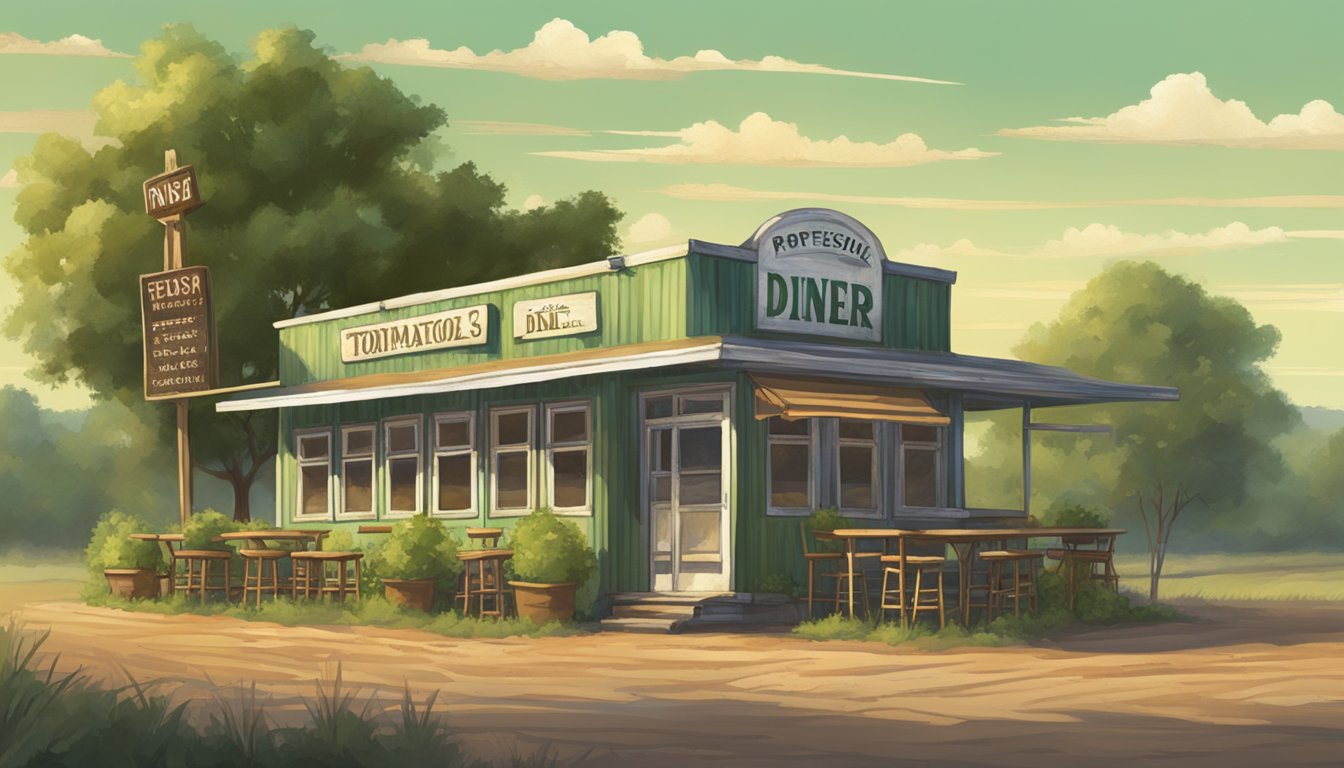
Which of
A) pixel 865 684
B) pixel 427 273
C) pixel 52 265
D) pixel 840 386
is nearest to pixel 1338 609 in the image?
pixel 840 386

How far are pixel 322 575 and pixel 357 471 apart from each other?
93.0 inches

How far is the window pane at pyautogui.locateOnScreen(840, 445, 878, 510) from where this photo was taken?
2166 cm

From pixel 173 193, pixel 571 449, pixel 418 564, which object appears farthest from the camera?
pixel 173 193

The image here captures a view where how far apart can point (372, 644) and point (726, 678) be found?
5.16 m

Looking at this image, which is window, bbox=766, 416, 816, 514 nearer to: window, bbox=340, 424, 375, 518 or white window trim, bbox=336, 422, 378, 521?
white window trim, bbox=336, 422, 378, 521

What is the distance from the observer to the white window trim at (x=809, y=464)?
20703 millimetres

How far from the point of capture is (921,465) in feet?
74.2

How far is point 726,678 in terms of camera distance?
14273mm

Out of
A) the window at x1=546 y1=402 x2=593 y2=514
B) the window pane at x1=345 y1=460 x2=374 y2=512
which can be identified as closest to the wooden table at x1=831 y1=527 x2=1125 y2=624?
the window at x1=546 y1=402 x2=593 y2=514

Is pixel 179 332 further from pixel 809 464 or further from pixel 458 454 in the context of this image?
Answer: pixel 809 464

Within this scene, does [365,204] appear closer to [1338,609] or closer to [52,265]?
[52,265]

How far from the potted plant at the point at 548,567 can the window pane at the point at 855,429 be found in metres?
3.46

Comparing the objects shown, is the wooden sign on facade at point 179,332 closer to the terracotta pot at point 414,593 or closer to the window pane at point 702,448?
the terracotta pot at point 414,593

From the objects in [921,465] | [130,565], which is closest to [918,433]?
[921,465]
